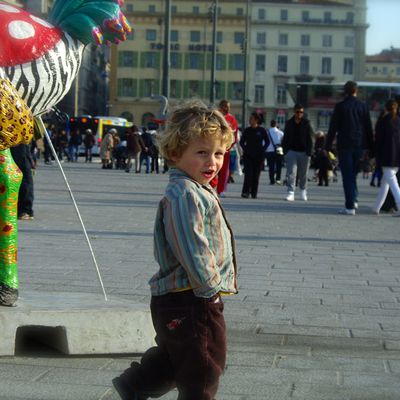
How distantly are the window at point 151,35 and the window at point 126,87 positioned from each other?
453 cm

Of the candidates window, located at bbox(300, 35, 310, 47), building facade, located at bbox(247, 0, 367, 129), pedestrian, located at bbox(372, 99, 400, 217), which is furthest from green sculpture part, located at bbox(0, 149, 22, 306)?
window, located at bbox(300, 35, 310, 47)

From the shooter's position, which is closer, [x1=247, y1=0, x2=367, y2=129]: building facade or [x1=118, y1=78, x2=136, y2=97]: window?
[x1=118, y1=78, x2=136, y2=97]: window

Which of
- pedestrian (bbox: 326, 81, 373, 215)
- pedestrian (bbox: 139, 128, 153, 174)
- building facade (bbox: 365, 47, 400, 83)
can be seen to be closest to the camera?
pedestrian (bbox: 326, 81, 373, 215)

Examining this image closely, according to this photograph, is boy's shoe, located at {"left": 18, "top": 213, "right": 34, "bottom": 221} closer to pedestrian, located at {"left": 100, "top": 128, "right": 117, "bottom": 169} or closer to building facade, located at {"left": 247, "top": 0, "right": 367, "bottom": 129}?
pedestrian, located at {"left": 100, "top": 128, "right": 117, "bottom": 169}

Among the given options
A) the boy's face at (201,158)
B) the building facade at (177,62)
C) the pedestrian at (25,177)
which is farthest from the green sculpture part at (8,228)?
the building facade at (177,62)

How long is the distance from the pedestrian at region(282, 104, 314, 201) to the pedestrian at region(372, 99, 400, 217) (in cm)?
280

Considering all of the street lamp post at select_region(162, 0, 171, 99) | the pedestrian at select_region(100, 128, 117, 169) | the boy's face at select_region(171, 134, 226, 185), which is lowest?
the pedestrian at select_region(100, 128, 117, 169)

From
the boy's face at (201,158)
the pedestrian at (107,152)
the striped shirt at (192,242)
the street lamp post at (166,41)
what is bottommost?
the pedestrian at (107,152)

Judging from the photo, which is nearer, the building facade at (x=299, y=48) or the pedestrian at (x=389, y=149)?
the pedestrian at (x=389, y=149)

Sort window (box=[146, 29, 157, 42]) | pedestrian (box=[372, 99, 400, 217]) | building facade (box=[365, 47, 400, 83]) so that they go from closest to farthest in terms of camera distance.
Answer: pedestrian (box=[372, 99, 400, 217]) < window (box=[146, 29, 157, 42]) < building facade (box=[365, 47, 400, 83])

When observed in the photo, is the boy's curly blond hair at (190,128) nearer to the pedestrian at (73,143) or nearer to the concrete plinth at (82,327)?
the concrete plinth at (82,327)

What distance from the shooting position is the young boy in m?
3.93

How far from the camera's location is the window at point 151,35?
370 feet

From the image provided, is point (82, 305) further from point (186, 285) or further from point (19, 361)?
point (186, 285)
